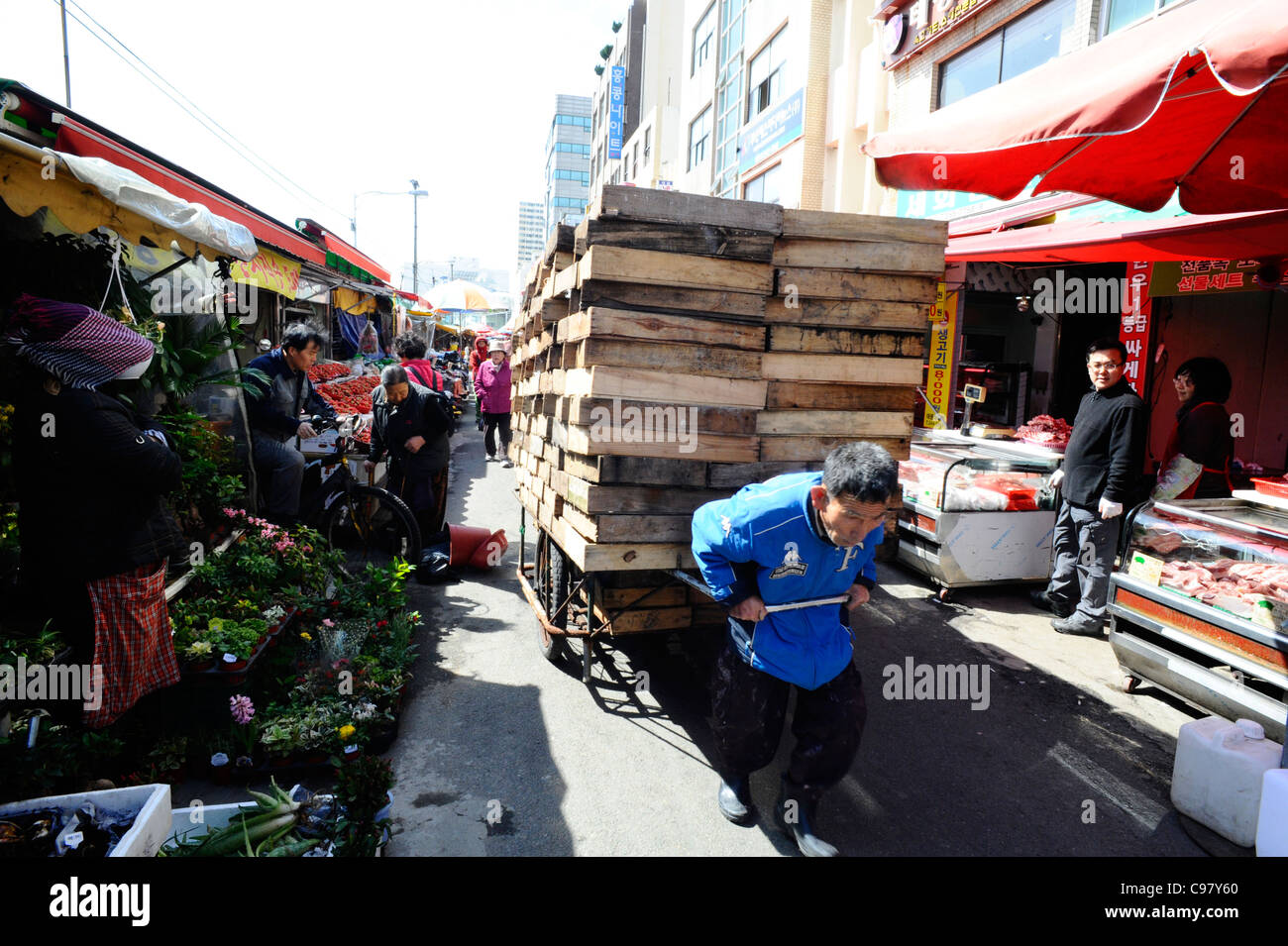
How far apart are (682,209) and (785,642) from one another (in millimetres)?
2090

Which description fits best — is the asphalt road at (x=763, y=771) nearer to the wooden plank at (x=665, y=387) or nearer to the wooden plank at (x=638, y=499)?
the wooden plank at (x=638, y=499)

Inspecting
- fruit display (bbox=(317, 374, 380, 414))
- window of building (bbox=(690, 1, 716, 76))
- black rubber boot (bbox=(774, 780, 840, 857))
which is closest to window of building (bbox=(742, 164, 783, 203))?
window of building (bbox=(690, 1, 716, 76))

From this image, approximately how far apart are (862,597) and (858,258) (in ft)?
5.71

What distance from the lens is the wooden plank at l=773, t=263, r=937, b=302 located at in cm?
368

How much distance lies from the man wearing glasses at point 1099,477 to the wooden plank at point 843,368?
2658 millimetres

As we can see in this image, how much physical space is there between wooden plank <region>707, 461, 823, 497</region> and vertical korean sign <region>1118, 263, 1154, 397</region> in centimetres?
729

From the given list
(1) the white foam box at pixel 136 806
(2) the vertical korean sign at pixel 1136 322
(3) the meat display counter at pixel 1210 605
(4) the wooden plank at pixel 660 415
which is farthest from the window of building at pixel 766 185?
(1) the white foam box at pixel 136 806

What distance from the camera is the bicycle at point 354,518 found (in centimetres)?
628

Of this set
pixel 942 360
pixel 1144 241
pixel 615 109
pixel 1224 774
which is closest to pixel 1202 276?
pixel 1144 241

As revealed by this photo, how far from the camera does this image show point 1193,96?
355cm

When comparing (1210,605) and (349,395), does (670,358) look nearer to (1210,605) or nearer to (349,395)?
(1210,605)

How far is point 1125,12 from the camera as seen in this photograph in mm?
9055

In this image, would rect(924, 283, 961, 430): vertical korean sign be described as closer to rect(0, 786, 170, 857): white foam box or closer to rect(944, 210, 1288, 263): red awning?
rect(944, 210, 1288, 263): red awning
